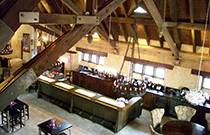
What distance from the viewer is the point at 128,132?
308 inches

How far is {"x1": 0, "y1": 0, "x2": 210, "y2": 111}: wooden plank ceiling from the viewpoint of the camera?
2.84 m

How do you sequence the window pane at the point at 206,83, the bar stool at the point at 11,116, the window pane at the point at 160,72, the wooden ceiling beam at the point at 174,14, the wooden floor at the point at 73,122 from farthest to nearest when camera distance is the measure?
the window pane at the point at 160,72
the window pane at the point at 206,83
the wooden floor at the point at 73,122
the bar stool at the point at 11,116
the wooden ceiling beam at the point at 174,14

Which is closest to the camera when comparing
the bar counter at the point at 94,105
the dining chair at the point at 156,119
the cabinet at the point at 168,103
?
the dining chair at the point at 156,119

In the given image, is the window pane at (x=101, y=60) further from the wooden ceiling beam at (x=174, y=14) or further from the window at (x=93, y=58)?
the wooden ceiling beam at (x=174, y=14)

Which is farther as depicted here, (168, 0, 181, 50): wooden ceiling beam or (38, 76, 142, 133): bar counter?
(38, 76, 142, 133): bar counter

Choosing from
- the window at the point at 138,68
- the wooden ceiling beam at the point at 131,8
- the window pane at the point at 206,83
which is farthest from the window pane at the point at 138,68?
the wooden ceiling beam at the point at 131,8

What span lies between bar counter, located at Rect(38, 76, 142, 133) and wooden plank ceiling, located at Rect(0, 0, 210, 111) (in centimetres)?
288

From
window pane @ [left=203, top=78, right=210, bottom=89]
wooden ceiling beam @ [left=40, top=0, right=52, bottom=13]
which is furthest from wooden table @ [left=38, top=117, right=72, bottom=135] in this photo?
window pane @ [left=203, top=78, right=210, bottom=89]

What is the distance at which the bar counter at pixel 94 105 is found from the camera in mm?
7875

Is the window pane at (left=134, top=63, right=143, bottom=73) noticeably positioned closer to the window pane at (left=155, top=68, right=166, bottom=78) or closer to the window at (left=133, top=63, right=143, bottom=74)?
the window at (left=133, top=63, right=143, bottom=74)

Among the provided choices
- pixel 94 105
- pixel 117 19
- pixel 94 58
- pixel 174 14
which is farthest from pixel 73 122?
pixel 94 58

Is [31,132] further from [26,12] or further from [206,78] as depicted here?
[206,78]

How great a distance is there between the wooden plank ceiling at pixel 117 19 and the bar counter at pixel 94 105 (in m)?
2.88

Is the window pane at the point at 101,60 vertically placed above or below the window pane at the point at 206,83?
above
